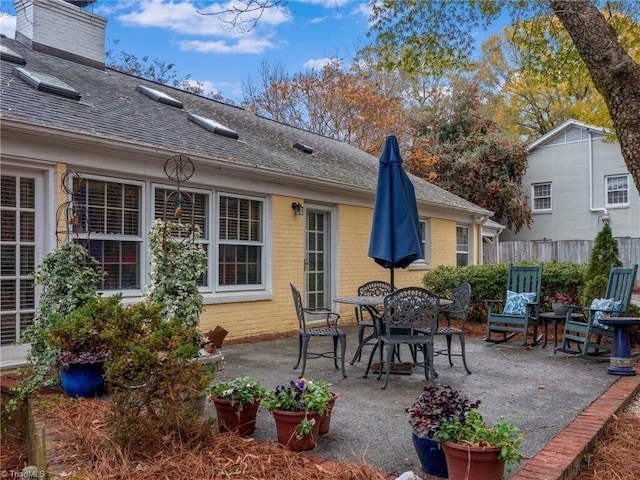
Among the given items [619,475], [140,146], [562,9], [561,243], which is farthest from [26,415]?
[561,243]

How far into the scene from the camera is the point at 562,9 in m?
4.97

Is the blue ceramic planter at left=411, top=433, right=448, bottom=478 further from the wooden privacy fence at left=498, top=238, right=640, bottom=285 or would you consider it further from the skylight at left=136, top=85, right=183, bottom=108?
the wooden privacy fence at left=498, top=238, right=640, bottom=285

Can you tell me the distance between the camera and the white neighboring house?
750 inches

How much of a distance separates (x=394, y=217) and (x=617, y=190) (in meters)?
17.0

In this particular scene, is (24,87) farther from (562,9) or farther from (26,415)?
(562,9)

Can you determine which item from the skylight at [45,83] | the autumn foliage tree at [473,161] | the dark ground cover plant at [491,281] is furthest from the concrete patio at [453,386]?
the autumn foliage tree at [473,161]

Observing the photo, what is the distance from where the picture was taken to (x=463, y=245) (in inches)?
550

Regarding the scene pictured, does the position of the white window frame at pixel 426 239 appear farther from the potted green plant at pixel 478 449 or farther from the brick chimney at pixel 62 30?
the potted green plant at pixel 478 449

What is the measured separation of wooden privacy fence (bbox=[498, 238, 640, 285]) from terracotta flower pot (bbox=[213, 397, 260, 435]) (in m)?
16.4

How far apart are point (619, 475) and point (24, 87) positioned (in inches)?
283

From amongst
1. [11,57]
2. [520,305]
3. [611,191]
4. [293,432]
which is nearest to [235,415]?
[293,432]

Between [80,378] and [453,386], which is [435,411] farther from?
[80,378]

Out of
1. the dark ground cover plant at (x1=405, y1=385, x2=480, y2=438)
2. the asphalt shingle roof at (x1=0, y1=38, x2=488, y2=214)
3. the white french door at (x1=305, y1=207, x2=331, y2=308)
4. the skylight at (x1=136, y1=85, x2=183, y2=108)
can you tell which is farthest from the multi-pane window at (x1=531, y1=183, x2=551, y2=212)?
the dark ground cover plant at (x1=405, y1=385, x2=480, y2=438)

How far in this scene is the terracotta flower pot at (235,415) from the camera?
11.2 ft
